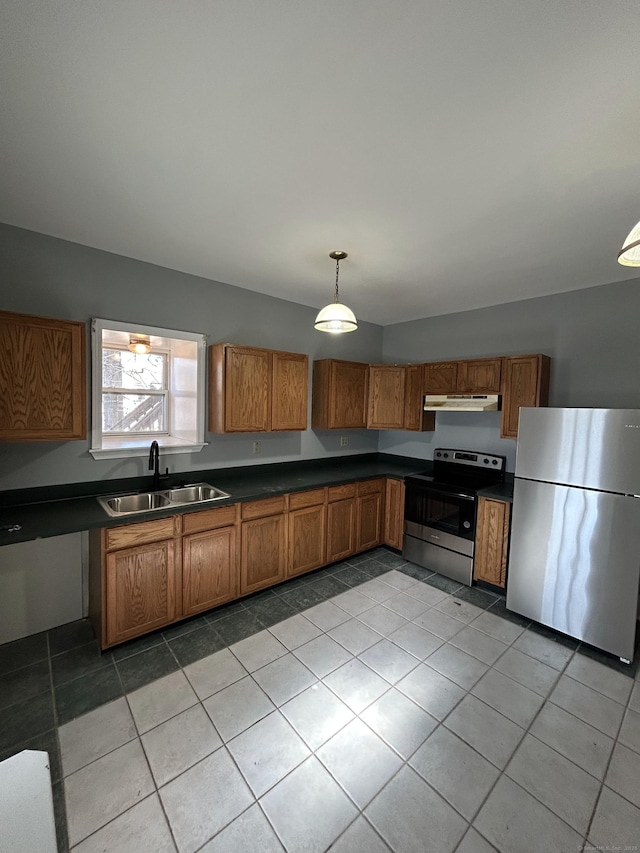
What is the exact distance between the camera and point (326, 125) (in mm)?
1459

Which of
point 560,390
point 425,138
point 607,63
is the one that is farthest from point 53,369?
point 560,390

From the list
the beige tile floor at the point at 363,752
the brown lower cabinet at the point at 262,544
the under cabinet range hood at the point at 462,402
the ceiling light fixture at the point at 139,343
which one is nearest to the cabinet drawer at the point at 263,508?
the brown lower cabinet at the point at 262,544

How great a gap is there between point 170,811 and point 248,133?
2743 millimetres

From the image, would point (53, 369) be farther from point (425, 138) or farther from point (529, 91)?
point (529, 91)

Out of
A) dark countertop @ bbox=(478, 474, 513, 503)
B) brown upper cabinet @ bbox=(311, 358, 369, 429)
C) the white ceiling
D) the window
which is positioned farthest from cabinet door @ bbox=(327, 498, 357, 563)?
the white ceiling

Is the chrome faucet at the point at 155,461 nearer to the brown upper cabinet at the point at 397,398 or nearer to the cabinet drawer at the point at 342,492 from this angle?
the cabinet drawer at the point at 342,492

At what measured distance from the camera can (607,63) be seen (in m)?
1.16

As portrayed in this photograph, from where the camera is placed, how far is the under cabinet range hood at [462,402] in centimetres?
345

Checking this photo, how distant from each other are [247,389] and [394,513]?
209 cm

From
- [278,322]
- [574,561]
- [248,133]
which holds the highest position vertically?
[248,133]

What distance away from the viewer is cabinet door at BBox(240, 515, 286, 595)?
2975 millimetres

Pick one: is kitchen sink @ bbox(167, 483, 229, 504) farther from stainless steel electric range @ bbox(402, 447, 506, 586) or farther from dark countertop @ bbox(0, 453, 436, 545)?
stainless steel electric range @ bbox(402, 447, 506, 586)

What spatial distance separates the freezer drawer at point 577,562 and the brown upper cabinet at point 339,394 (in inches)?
72.5

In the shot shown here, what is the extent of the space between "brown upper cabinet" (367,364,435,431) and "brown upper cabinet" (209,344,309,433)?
40.1 inches
